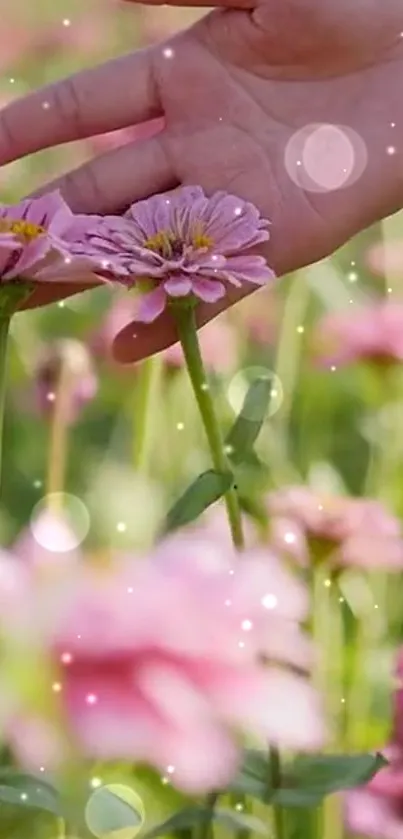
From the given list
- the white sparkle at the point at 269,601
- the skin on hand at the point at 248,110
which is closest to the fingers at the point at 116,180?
the skin on hand at the point at 248,110

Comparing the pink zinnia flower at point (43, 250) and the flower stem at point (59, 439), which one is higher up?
the pink zinnia flower at point (43, 250)

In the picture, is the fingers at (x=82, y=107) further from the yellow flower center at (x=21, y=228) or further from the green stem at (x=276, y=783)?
the green stem at (x=276, y=783)

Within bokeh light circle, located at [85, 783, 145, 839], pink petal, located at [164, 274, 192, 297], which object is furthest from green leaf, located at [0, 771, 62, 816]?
pink petal, located at [164, 274, 192, 297]

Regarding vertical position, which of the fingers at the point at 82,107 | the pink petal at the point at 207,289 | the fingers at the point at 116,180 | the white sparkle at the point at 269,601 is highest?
the fingers at the point at 82,107

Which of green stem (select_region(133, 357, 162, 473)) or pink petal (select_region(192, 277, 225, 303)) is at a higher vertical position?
pink petal (select_region(192, 277, 225, 303))

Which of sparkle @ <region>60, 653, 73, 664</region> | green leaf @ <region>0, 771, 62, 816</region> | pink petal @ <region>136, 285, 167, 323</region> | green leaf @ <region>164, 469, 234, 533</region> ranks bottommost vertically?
green leaf @ <region>0, 771, 62, 816</region>

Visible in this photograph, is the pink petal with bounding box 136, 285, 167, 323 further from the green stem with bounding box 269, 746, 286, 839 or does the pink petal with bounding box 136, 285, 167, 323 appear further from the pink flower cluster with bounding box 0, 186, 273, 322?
the green stem with bounding box 269, 746, 286, 839
